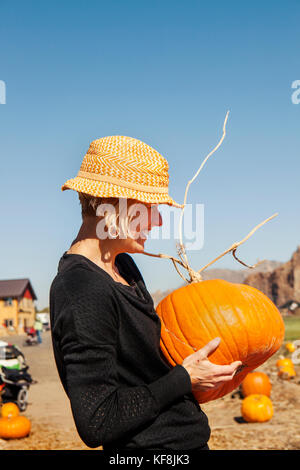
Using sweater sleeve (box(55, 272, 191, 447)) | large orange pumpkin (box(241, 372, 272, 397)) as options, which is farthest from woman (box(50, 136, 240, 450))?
large orange pumpkin (box(241, 372, 272, 397))

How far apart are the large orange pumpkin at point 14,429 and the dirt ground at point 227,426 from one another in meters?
0.09

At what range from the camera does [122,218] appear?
222 centimetres

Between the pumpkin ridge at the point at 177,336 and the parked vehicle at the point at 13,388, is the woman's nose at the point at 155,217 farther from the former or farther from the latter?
the parked vehicle at the point at 13,388

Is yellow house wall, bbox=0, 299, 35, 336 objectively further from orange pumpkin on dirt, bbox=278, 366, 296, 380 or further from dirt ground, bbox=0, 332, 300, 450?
orange pumpkin on dirt, bbox=278, 366, 296, 380

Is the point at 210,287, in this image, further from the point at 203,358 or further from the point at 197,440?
the point at 197,440

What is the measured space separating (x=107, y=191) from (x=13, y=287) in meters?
51.4

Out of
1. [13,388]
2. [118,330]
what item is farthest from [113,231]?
[13,388]

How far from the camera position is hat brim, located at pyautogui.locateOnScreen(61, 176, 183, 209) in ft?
7.20

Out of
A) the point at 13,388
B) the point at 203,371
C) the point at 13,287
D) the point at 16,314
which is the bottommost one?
the point at 16,314

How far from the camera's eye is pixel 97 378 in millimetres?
1921

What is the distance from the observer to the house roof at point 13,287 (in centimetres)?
5000

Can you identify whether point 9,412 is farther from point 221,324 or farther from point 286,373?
point 221,324

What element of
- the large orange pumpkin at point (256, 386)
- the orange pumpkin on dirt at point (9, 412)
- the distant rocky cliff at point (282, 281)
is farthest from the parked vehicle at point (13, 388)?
the distant rocky cliff at point (282, 281)
